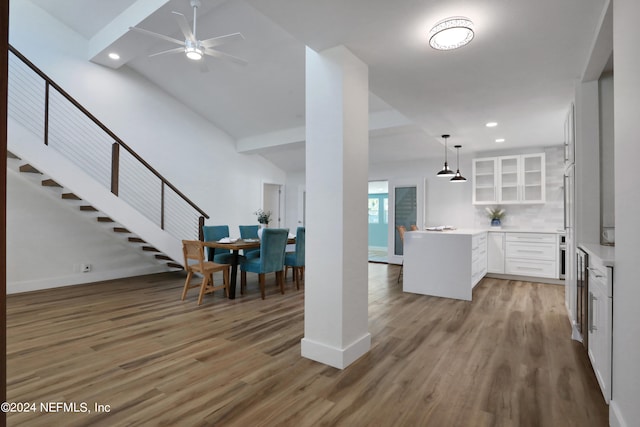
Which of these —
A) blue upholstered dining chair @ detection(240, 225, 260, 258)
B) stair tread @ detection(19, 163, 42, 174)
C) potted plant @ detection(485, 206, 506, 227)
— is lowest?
blue upholstered dining chair @ detection(240, 225, 260, 258)

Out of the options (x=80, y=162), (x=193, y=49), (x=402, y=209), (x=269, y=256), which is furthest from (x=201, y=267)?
(x=402, y=209)

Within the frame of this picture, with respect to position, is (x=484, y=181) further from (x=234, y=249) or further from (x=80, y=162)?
(x=80, y=162)

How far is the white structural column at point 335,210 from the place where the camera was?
8.09 feet

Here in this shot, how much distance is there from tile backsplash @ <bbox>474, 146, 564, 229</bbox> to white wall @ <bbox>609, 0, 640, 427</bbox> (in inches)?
206

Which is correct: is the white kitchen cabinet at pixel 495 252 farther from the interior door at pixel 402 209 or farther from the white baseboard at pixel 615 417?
the white baseboard at pixel 615 417

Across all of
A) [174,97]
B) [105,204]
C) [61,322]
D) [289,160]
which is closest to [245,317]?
[61,322]

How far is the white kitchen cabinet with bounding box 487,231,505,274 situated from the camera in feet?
19.4

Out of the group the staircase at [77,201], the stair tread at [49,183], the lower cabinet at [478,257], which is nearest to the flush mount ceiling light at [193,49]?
the staircase at [77,201]

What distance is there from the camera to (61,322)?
3334 mm

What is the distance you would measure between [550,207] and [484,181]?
1.25 meters

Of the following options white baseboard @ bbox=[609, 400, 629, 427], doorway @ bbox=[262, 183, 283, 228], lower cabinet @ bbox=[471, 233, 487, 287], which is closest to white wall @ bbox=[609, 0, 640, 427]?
white baseboard @ bbox=[609, 400, 629, 427]

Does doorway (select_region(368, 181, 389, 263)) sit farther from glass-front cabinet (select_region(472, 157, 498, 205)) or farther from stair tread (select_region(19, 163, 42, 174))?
stair tread (select_region(19, 163, 42, 174))

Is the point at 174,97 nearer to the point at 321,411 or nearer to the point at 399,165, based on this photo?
the point at 399,165

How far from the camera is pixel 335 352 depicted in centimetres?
243
